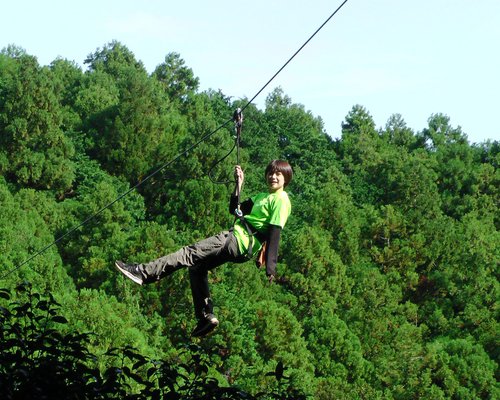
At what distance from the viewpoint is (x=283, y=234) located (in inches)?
2494

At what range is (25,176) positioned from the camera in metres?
64.1

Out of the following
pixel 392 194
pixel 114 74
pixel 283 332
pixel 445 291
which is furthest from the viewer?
pixel 114 74

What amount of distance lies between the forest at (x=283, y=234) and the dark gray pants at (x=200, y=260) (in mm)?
27312

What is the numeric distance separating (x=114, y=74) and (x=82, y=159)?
16.8 meters

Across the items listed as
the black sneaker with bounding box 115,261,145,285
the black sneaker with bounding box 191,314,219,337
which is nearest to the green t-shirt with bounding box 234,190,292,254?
the black sneaker with bounding box 191,314,219,337

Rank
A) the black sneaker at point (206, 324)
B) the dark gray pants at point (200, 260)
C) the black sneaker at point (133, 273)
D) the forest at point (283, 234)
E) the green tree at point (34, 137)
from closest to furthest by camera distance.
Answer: the black sneaker at point (133, 273), the dark gray pants at point (200, 260), the black sneaker at point (206, 324), the forest at point (283, 234), the green tree at point (34, 137)

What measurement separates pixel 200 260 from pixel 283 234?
5290cm

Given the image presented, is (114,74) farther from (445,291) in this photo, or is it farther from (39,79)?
(445,291)

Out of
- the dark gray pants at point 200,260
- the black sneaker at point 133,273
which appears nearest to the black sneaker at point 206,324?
the dark gray pants at point 200,260

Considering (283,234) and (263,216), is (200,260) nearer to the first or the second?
(263,216)

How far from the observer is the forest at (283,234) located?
51906 millimetres

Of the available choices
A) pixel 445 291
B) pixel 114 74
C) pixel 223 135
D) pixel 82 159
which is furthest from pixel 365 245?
pixel 114 74

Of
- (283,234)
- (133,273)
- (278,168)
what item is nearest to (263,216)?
(278,168)

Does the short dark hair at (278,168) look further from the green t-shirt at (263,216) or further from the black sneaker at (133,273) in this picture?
the black sneaker at (133,273)
